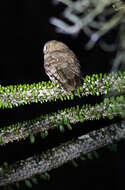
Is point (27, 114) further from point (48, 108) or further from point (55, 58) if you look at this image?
point (55, 58)

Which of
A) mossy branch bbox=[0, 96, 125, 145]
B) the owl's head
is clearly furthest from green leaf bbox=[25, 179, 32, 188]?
the owl's head

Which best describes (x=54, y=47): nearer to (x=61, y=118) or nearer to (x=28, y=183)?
(x=61, y=118)

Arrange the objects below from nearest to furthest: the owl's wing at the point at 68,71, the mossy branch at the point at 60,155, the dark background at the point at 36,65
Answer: the mossy branch at the point at 60,155 → the owl's wing at the point at 68,71 → the dark background at the point at 36,65

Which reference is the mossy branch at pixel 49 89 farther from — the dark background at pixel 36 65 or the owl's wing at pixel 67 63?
the dark background at pixel 36 65

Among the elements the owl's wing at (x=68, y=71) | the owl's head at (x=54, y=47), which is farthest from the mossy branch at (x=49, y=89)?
the owl's head at (x=54, y=47)

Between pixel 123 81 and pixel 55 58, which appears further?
pixel 55 58

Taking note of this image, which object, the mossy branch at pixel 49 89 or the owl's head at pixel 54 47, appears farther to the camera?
the owl's head at pixel 54 47

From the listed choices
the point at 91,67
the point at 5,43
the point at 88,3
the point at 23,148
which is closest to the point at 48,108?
the point at 23,148
